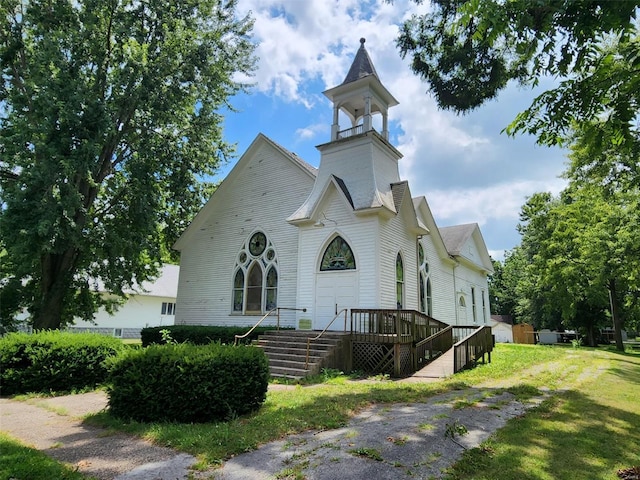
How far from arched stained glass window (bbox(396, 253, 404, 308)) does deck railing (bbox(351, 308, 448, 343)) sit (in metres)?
1.52

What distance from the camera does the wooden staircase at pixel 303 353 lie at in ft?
36.6

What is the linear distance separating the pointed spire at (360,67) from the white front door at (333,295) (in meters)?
8.14

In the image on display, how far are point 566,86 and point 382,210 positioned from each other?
27.5 feet

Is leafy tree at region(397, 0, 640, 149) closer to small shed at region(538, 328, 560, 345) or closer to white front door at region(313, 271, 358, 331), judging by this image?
white front door at region(313, 271, 358, 331)

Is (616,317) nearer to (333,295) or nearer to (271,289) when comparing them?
(333,295)

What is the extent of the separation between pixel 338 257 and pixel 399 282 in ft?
8.63

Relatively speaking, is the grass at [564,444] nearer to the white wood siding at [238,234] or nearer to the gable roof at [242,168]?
the white wood siding at [238,234]

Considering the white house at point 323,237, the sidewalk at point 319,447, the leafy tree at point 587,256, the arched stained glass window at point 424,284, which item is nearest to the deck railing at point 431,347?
the white house at point 323,237

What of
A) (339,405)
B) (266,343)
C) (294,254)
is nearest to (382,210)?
(294,254)

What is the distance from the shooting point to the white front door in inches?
542

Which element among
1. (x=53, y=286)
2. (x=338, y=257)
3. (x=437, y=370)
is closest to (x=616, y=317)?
(x=437, y=370)

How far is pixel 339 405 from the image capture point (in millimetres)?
6957

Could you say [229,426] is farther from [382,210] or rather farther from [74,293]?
[74,293]

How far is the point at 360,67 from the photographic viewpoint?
1661 cm
